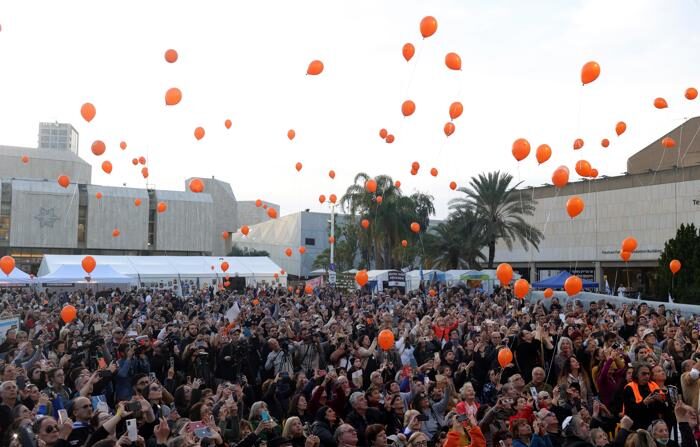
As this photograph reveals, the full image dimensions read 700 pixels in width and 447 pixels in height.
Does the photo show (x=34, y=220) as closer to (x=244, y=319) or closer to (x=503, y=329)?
(x=244, y=319)

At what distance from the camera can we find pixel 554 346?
31.4ft

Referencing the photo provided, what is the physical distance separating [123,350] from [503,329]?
19.5ft

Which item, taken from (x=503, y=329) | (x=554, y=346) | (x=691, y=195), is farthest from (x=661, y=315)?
(x=691, y=195)

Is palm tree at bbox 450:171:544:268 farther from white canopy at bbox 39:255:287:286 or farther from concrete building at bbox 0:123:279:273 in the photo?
concrete building at bbox 0:123:279:273

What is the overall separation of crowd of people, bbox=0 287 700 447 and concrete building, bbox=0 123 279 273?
2179 inches

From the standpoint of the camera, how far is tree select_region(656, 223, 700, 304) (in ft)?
99.8

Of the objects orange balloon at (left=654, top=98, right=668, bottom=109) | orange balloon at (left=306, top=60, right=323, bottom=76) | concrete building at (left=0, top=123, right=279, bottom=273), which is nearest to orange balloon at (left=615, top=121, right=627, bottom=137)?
orange balloon at (left=654, top=98, right=668, bottom=109)

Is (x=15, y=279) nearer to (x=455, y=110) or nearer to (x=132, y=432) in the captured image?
(x=455, y=110)

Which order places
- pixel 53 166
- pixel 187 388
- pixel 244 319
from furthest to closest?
1. pixel 53 166
2. pixel 244 319
3. pixel 187 388

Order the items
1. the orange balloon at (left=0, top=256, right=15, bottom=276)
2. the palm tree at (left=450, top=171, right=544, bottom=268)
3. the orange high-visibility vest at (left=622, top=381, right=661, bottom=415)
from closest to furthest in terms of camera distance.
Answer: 1. the orange high-visibility vest at (left=622, top=381, right=661, bottom=415)
2. the orange balloon at (left=0, top=256, right=15, bottom=276)
3. the palm tree at (left=450, top=171, right=544, bottom=268)

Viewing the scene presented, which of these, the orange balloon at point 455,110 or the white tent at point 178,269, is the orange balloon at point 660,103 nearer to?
the orange balloon at point 455,110

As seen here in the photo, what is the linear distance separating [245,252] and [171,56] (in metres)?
70.1

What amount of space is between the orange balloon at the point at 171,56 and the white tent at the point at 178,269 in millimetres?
20937

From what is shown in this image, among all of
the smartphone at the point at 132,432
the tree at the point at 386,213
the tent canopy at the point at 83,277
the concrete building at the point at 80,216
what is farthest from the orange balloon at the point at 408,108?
the concrete building at the point at 80,216
